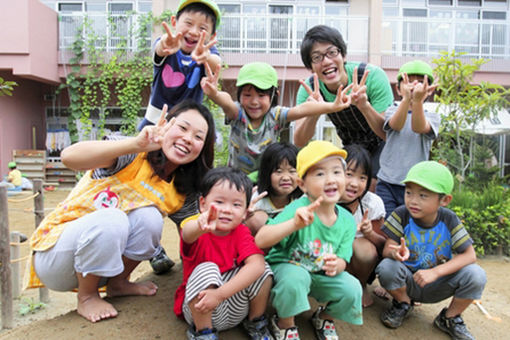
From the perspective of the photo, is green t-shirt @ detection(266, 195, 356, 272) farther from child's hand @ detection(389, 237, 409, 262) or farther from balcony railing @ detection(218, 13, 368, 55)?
balcony railing @ detection(218, 13, 368, 55)

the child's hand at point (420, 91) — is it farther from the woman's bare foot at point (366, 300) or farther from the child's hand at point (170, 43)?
the child's hand at point (170, 43)

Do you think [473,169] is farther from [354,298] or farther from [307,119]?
[354,298]

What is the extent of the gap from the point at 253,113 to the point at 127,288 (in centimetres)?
153

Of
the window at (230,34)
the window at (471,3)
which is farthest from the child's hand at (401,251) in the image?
the window at (471,3)

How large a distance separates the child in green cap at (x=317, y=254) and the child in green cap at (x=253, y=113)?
2.56 feet

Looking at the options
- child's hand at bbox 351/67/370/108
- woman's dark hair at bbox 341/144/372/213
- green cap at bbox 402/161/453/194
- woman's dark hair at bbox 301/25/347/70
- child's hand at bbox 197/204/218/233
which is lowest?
child's hand at bbox 197/204/218/233

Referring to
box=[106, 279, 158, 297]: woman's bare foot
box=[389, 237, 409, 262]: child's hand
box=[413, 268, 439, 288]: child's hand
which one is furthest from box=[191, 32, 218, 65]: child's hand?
box=[413, 268, 439, 288]: child's hand

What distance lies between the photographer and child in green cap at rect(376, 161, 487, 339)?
2.37 m

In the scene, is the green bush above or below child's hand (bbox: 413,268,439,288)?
below

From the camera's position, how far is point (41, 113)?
13555mm

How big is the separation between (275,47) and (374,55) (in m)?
2.99

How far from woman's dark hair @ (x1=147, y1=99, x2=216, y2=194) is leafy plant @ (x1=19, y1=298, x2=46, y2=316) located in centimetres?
331

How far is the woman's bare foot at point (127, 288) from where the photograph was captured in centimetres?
259

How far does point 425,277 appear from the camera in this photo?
7.69 feet
